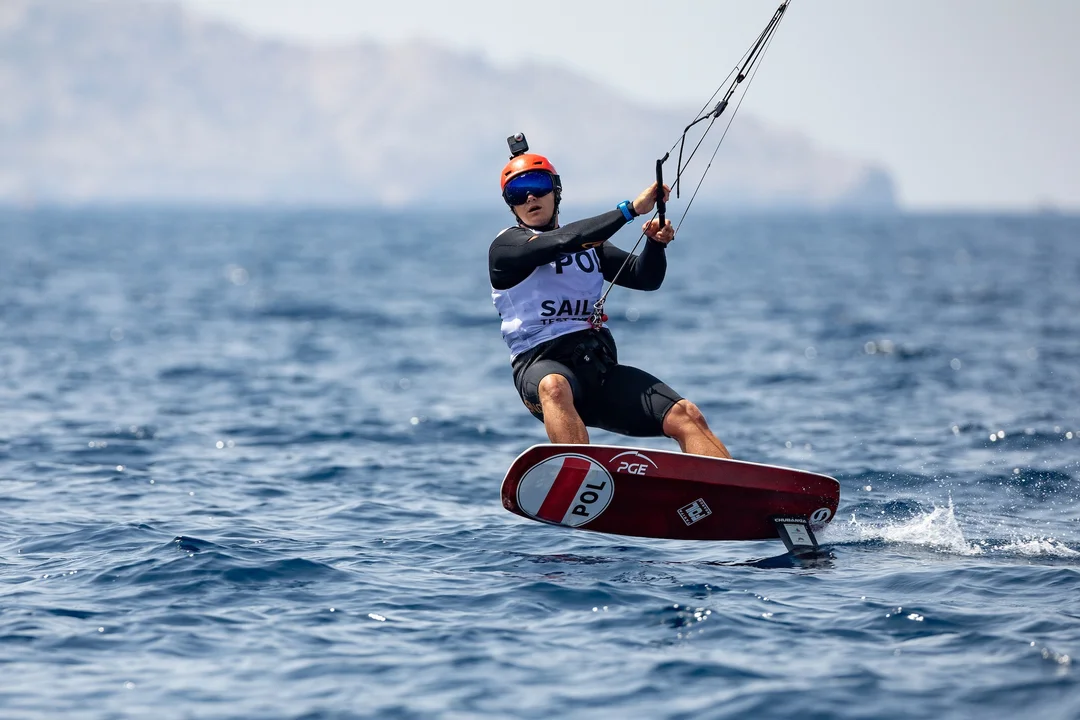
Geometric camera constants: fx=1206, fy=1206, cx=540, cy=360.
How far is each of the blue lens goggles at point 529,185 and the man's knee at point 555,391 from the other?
50.8 inches

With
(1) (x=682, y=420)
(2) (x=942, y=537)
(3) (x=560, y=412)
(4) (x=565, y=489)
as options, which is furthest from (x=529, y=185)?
(2) (x=942, y=537)

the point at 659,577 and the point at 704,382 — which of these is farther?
the point at 704,382

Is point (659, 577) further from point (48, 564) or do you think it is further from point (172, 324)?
point (172, 324)

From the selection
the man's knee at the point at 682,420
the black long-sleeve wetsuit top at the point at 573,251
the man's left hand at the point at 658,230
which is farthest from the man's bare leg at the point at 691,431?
the man's left hand at the point at 658,230

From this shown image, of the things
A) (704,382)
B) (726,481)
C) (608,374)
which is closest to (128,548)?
(608,374)

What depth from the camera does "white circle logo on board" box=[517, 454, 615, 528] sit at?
27.1ft

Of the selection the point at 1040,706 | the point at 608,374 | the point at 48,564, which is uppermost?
the point at 608,374

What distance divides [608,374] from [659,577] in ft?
5.02

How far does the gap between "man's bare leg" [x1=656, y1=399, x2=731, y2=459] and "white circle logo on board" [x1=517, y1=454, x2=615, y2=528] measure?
0.59 m

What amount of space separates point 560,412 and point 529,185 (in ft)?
5.30

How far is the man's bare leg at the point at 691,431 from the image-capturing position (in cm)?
839

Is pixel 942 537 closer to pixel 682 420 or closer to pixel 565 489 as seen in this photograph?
pixel 682 420

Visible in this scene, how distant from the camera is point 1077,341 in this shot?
24.3 m

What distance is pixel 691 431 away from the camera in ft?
27.6
